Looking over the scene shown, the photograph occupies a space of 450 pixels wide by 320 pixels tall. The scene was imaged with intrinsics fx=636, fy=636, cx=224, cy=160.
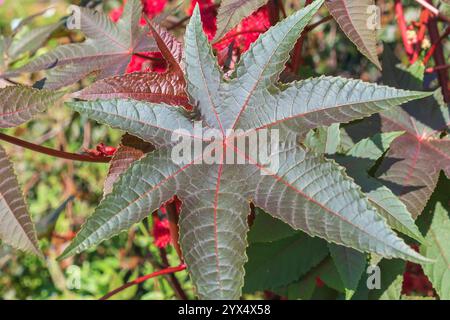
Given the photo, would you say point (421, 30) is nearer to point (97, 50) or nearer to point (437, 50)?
point (437, 50)

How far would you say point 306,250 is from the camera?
125 cm

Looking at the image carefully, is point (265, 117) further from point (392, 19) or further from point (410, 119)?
point (392, 19)

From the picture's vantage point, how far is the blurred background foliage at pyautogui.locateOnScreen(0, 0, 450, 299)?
2.12 meters

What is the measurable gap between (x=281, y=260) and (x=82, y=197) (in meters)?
1.39

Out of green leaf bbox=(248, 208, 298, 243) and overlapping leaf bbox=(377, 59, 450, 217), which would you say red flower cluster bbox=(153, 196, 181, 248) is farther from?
overlapping leaf bbox=(377, 59, 450, 217)

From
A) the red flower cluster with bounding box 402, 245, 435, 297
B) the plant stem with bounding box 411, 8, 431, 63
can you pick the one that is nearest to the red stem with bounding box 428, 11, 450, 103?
the plant stem with bounding box 411, 8, 431, 63

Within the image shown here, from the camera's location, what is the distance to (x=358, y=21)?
860mm

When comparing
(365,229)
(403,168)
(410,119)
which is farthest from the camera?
(410,119)

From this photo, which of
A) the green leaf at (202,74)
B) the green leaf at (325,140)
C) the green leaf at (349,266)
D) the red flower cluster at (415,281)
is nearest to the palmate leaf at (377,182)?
the green leaf at (325,140)

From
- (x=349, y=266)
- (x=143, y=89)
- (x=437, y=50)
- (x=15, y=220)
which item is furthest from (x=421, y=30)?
(x=15, y=220)

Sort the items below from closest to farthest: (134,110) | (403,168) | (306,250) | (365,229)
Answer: (365,229), (134,110), (403,168), (306,250)

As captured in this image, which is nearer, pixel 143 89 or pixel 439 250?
pixel 143 89
